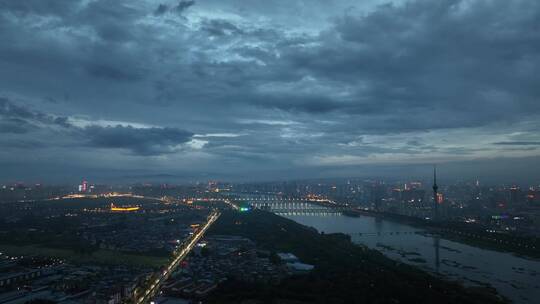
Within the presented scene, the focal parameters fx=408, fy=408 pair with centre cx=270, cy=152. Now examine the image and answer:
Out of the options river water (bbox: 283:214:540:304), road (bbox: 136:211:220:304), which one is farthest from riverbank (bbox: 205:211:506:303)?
road (bbox: 136:211:220:304)

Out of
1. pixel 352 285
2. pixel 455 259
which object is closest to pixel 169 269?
pixel 352 285

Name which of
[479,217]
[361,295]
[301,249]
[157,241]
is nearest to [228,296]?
[361,295]

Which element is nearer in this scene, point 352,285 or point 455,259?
point 352,285

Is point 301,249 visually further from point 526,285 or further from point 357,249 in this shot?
point 526,285

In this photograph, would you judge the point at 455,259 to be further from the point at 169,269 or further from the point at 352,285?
the point at 169,269

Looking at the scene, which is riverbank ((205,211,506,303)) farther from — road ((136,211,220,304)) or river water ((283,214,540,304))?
road ((136,211,220,304))
